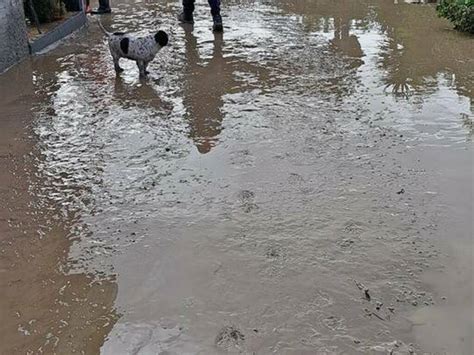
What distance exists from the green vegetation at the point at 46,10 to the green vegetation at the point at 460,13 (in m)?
6.78

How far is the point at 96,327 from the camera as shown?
3270 millimetres

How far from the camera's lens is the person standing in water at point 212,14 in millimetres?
10547

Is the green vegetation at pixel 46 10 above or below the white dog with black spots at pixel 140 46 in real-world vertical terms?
below

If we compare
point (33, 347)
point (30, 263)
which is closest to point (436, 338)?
point (33, 347)

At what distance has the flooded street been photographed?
10.7 feet

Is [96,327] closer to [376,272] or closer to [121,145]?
[376,272]

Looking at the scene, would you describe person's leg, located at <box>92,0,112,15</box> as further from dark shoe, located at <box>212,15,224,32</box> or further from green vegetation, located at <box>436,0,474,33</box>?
green vegetation, located at <box>436,0,474,33</box>

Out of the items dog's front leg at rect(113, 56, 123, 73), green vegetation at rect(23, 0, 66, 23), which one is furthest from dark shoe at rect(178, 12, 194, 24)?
dog's front leg at rect(113, 56, 123, 73)

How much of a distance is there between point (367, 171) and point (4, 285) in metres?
2.84

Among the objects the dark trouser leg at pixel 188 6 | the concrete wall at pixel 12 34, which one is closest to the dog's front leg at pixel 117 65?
the concrete wall at pixel 12 34

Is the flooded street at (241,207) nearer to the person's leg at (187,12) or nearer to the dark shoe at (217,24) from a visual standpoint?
the dark shoe at (217,24)

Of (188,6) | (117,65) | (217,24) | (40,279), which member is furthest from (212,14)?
(40,279)

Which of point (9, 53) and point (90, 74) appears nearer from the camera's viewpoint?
point (90, 74)

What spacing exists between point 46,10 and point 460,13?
710cm
